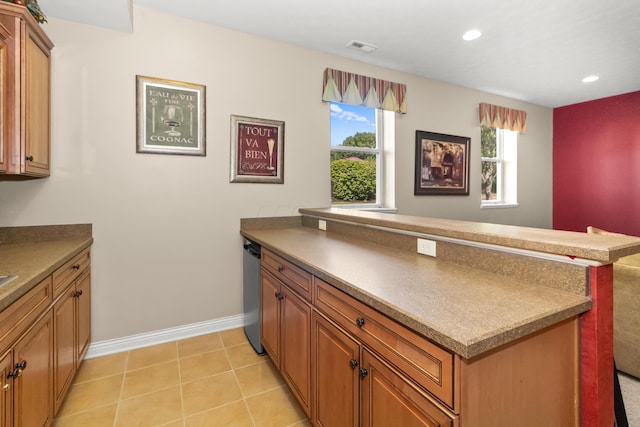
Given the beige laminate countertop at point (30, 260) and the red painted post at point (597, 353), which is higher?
the beige laminate countertop at point (30, 260)

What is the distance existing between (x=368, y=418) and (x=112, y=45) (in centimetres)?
300

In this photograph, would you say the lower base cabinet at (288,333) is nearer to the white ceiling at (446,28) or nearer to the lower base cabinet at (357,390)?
the lower base cabinet at (357,390)

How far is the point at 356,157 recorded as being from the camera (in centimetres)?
376

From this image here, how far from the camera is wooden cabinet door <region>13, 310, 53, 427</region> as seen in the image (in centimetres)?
120

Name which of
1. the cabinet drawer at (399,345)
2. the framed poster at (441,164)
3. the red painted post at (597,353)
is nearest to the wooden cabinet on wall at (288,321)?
the cabinet drawer at (399,345)

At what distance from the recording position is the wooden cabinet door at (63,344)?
1.61m

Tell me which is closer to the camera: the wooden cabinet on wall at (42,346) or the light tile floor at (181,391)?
the wooden cabinet on wall at (42,346)

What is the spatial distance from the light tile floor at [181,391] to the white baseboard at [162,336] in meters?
0.06

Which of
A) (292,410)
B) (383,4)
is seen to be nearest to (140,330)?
(292,410)

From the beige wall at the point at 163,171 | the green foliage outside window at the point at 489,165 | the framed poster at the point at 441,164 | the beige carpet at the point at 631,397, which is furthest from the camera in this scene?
the green foliage outside window at the point at 489,165

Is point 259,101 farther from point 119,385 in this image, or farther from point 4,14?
point 119,385

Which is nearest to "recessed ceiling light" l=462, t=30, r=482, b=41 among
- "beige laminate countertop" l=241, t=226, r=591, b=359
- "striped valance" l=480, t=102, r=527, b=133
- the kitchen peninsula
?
"striped valance" l=480, t=102, r=527, b=133

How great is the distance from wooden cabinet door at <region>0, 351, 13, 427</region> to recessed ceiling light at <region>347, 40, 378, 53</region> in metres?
3.26

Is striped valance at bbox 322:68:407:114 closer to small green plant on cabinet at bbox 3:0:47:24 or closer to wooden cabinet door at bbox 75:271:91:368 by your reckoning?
small green plant on cabinet at bbox 3:0:47:24
